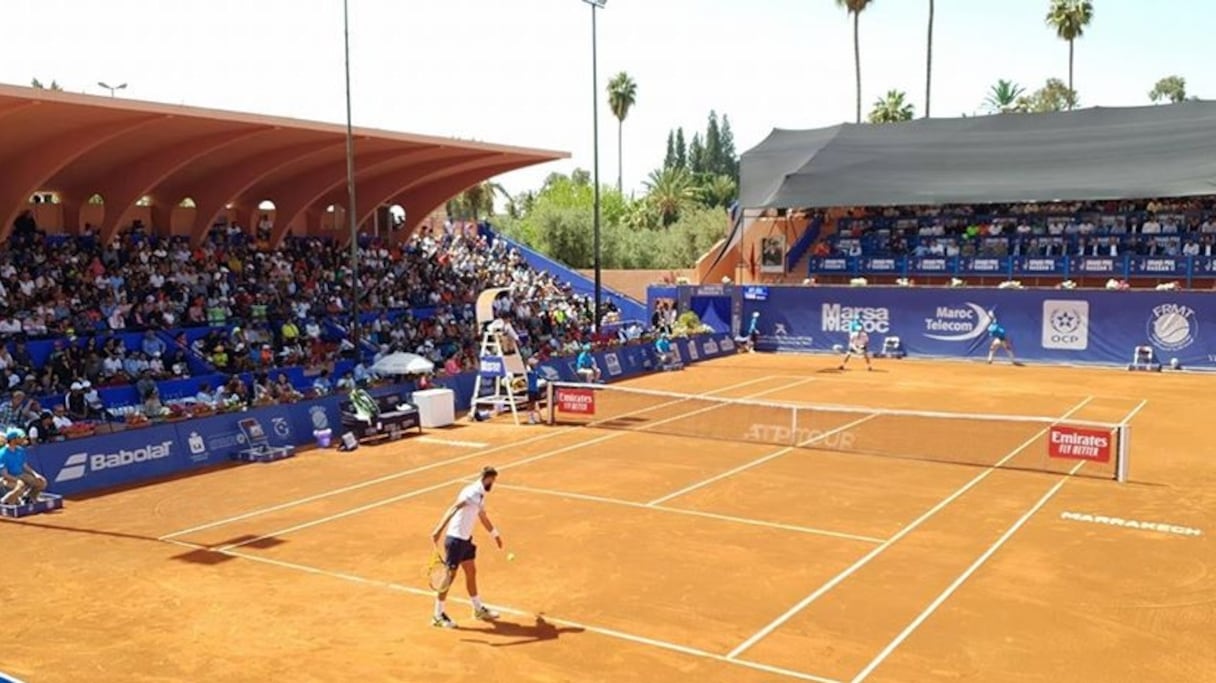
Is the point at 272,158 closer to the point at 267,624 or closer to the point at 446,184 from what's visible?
the point at 446,184

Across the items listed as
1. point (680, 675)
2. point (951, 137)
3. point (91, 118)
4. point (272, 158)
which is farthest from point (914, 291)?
point (680, 675)

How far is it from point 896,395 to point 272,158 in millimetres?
22447

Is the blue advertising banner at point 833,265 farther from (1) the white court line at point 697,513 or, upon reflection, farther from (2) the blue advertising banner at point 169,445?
(1) the white court line at point 697,513

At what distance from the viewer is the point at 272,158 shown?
36.4m

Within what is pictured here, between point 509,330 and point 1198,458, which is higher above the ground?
point 509,330

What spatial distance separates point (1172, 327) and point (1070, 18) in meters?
51.1

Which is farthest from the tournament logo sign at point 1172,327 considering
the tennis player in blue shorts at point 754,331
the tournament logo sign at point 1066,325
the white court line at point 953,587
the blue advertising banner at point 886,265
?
the white court line at point 953,587

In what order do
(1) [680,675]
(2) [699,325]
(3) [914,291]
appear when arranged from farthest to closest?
(2) [699,325] < (3) [914,291] < (1) [680,675]

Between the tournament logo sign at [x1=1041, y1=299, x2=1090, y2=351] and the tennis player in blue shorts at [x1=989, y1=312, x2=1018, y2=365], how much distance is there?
125 centimetres

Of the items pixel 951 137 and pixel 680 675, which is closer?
pixel 680 675

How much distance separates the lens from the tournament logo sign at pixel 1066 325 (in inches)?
1547

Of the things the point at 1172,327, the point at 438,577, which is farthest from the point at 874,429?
the point at 1172,327

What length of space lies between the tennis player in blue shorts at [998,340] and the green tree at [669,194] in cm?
4344

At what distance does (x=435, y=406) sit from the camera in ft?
87.3
